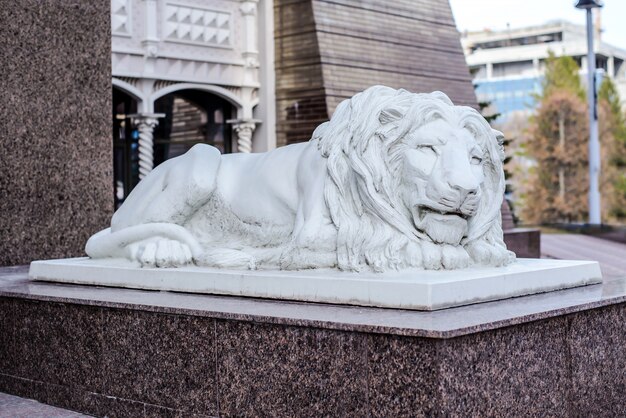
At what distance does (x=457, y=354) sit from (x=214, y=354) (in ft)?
4.09

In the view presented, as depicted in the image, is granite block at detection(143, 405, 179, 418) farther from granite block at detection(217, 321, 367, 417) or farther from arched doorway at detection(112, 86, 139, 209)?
arched doorway at detection(112, 86, 139, 209)

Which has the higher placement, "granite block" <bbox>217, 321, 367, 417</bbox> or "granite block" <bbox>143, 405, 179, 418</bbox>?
"granite block" <bbox>217, 321, 367, 417</bbox>

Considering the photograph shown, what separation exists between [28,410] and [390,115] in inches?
96.8

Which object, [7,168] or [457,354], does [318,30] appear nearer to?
[7,168]

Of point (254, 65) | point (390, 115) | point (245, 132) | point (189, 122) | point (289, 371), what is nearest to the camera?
point (289, 371)

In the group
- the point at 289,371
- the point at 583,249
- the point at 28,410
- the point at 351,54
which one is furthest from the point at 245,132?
the point at 289,371

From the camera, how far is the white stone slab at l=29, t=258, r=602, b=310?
165 inches

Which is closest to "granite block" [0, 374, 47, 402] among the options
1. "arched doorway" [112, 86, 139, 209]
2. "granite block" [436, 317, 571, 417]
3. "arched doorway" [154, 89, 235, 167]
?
"granite block" [436, 317, 571, 417]

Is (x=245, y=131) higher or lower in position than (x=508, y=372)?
higher

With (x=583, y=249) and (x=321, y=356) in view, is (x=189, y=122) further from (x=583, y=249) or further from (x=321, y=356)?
(x=321, y=356)

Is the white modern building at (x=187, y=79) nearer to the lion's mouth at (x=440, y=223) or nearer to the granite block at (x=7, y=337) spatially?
the granite block at (x=7, y=337)

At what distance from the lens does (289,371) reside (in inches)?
162

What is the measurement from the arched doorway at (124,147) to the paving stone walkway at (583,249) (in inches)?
305

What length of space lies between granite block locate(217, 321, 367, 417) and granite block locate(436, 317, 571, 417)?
1.21 feet
